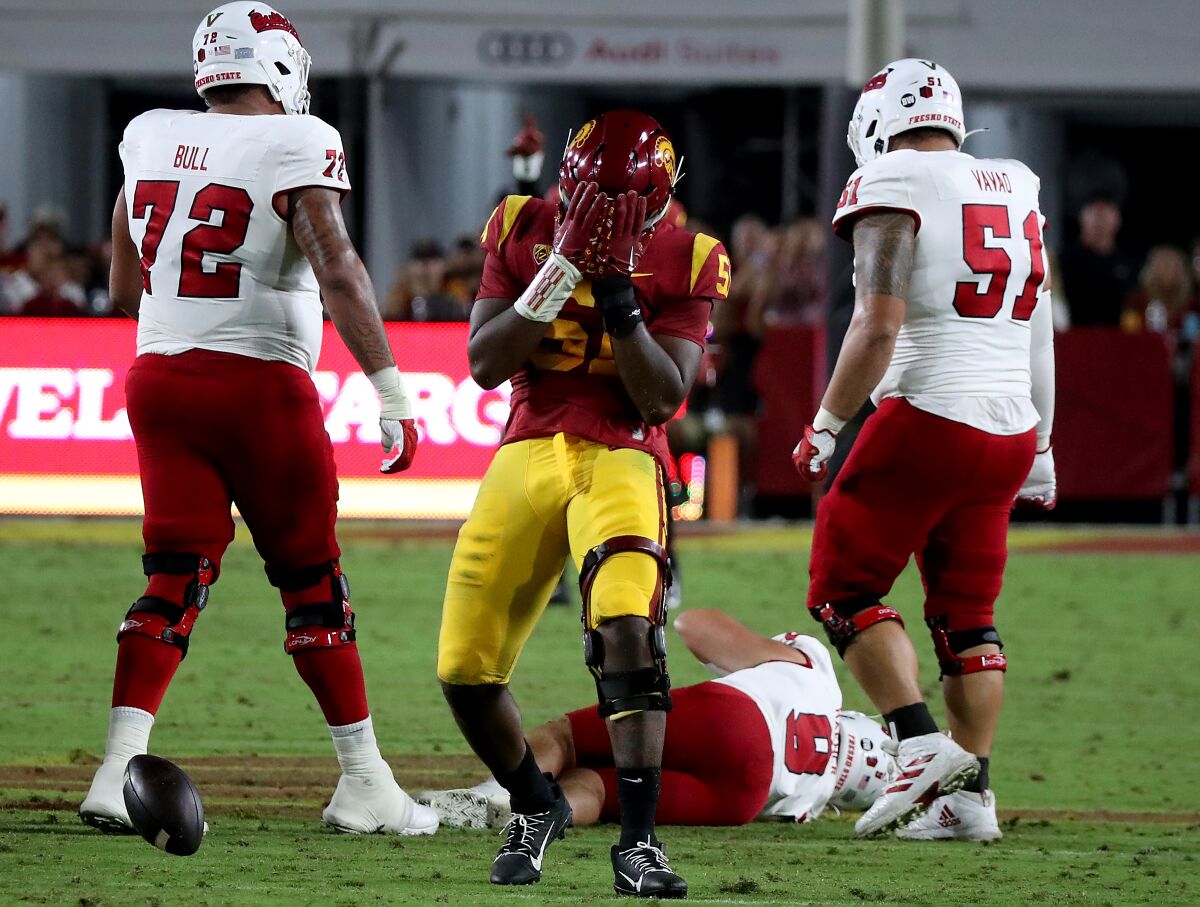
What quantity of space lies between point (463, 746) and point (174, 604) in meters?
1.92

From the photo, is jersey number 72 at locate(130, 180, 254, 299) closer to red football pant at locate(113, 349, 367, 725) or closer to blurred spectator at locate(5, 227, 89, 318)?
red football pant at locate(113, 349, 367, 725)

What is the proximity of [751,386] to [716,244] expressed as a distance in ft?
31.4

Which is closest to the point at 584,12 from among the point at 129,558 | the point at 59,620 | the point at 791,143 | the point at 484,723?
the point at 791,143

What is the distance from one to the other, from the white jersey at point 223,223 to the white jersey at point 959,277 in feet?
5.25

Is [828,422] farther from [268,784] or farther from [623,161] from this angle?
[268,784]

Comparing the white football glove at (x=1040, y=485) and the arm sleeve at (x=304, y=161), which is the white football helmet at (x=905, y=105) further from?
the arm sleeve at (x=304, y=161)

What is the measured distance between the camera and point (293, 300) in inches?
216

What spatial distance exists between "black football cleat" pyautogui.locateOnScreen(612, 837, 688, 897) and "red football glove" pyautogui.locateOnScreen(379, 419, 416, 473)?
1197 millimetres

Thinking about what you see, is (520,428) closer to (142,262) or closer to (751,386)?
(142,262)

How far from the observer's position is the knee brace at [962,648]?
5941mm

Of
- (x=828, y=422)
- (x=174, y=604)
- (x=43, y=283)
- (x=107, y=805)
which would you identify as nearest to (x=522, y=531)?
(x=174, y=604)

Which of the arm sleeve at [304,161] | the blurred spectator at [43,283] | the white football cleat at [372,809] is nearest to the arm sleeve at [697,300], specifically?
the arm sleeve at [304,161]

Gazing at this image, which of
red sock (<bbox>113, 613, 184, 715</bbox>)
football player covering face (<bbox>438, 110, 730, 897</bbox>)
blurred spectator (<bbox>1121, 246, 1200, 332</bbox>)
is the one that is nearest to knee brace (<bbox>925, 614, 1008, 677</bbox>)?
football player covering face (<bbox>438, 110, 730, 897</bbox>)

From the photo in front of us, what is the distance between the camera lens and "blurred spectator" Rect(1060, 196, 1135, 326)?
51.2 feet
